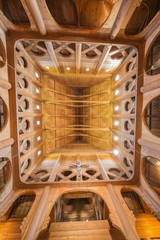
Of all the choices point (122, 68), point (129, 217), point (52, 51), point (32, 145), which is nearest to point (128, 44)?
point (122, 68)

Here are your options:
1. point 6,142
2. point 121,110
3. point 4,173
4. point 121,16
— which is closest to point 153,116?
point 121,110

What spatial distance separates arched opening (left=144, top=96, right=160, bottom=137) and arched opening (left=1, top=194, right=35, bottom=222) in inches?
318

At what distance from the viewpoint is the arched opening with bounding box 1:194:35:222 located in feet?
16.3

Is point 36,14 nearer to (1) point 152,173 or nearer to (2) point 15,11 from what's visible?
(2) point 15,11

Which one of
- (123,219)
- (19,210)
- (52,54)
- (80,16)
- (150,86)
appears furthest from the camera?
(52,54)

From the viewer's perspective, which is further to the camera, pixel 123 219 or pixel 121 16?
pixel 121 16

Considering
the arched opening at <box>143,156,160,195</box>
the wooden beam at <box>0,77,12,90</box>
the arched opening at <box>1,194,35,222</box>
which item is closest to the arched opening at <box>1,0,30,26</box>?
the wooden beam at <box>0,77,12,90</box>

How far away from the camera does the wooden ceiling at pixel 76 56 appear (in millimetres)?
5117

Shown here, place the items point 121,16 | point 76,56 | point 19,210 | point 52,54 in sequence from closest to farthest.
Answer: point 121,16, point 19,210, point 52,54, point 76,56

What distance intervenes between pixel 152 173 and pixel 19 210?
7.63m

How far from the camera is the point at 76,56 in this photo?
18.9ft

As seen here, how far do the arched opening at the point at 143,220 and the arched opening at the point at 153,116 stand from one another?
3.66 metres

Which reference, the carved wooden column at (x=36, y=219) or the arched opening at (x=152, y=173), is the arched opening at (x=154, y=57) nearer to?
the arched opening at (x=152, y=173)

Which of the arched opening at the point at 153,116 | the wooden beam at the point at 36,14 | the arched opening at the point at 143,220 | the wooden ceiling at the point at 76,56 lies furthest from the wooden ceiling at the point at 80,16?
the arched opening at the point at 143,220
